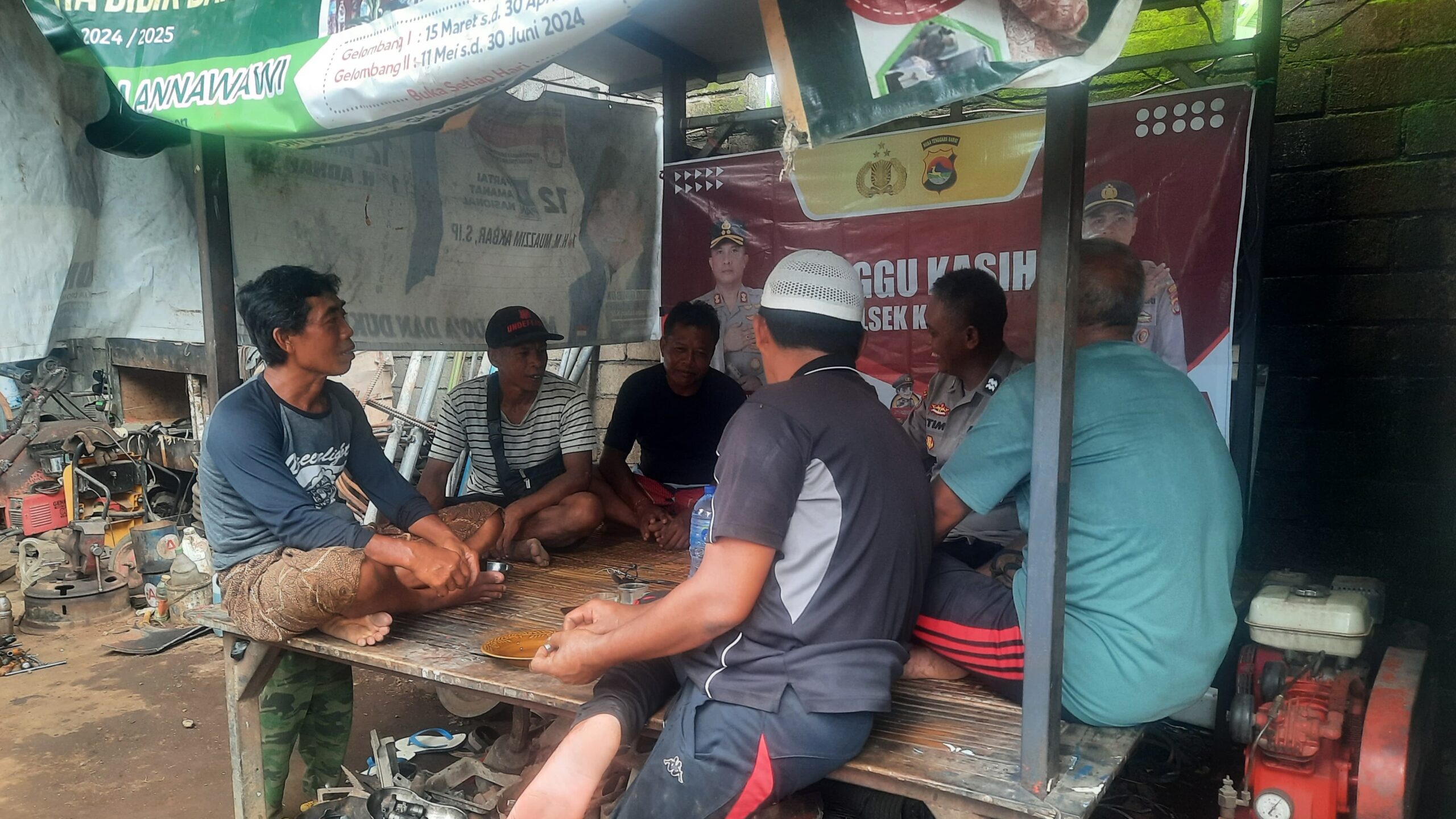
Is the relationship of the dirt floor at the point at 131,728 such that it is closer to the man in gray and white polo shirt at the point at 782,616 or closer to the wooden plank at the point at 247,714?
the wooden plank at the point at 247,714

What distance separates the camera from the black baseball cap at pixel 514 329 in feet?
13.3

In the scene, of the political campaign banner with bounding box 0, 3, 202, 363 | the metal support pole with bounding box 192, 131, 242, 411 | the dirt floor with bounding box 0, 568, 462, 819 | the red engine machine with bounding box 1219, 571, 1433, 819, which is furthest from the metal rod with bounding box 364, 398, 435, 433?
the red engine machine with bounding box 1219, 571, 1433, 819

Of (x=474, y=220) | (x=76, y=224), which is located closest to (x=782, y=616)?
(x=76, y=224)

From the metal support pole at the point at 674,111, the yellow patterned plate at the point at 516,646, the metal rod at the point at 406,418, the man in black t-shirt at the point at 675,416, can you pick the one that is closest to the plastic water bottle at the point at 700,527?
the yellow patterned plate at the point at 516,646

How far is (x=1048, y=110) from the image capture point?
188 centimetres

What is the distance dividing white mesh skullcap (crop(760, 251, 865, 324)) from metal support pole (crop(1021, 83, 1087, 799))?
17.4 inches

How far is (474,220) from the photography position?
4.56m

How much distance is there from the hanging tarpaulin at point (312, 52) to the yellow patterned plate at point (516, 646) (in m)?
1.51

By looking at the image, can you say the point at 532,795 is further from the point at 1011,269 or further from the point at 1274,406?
the point at 1274,406

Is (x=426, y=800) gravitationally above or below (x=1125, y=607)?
below

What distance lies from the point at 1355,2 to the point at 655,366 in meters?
3.42

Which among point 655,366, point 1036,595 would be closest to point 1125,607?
point 1036,595

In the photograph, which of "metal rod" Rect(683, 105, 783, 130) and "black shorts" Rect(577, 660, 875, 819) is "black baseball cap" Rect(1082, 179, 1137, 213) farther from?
"black shorts" Rect(577, 660, 875, 819)

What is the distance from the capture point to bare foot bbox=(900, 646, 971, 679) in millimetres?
2465
